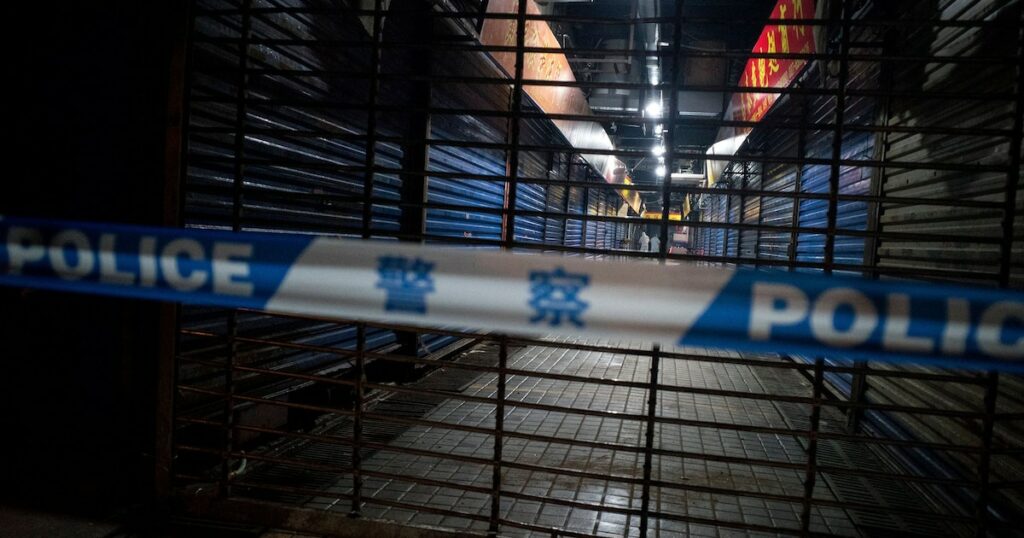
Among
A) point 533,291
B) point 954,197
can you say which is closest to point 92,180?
point 533,291

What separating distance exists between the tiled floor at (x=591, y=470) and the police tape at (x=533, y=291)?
998 mm

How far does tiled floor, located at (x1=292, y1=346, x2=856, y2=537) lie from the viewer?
12.2ft

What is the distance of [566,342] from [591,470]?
4.28ft

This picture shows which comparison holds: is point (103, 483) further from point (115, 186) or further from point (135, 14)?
point (135, 14)

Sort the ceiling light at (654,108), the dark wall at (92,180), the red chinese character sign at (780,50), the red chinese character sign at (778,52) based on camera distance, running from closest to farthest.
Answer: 1. the dark wall at (92,180)
2. the red chinese character sign at (778,52)
3. the red chinese character sign at (780,50)
4. the ceiling light at (654,108)

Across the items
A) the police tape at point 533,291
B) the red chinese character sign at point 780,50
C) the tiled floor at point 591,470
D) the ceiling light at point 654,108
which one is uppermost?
the ceiling light at point 654,108

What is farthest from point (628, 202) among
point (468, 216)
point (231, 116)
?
point (231, 116)

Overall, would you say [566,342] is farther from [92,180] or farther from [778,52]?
[92,180]

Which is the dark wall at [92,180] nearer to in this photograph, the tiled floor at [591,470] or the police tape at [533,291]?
the police tape at [533,291]

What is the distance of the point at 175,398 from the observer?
12.2ft

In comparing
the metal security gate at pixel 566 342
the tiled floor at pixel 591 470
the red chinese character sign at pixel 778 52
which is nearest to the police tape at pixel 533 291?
the metal security gate at pixel 566 342

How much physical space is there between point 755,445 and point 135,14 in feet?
20.7

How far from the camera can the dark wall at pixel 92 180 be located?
→ 3.69 meters

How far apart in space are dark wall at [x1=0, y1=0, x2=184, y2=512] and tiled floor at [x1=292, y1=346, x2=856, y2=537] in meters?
1.52
